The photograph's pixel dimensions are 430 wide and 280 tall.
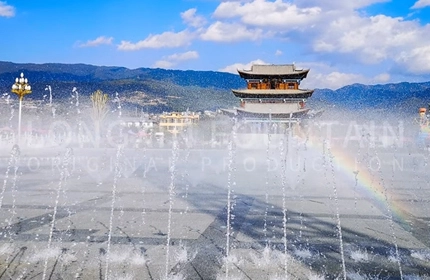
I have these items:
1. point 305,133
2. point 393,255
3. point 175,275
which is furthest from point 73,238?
point 305,133

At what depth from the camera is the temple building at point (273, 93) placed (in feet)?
120

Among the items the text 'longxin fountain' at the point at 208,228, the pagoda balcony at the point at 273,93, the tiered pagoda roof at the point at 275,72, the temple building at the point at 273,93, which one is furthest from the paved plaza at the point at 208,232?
the tiered pagoda roof at the point at 275,72

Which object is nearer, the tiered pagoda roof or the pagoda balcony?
the pagoda balcony

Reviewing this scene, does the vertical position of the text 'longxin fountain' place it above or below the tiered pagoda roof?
below

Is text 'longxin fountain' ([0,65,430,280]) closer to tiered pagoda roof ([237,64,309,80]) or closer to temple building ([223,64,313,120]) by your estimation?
temple building ([223,64,313,120])

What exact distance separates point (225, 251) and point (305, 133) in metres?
34.2

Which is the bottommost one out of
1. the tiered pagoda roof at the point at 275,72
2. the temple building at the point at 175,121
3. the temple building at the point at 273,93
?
the temple building at the point at 175,121

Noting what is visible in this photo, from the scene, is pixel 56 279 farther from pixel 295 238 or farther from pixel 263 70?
pixel 263 70

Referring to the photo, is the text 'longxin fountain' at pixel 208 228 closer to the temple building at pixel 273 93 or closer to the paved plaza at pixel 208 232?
the paved plaza at pixel 208 232

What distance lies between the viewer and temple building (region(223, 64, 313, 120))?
36.7 metres

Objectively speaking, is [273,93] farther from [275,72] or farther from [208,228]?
[208,228]

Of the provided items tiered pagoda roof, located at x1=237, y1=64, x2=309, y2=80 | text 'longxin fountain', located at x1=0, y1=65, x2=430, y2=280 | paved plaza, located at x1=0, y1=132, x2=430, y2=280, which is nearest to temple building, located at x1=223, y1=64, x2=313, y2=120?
tiered pagoda roof, located at x1=237, y1=64, x2=309, y2=80

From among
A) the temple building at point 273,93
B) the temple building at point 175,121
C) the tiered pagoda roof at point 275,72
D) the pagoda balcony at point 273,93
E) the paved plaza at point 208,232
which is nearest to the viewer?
the paved plaza at point 208,232

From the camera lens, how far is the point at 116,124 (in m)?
76.3
